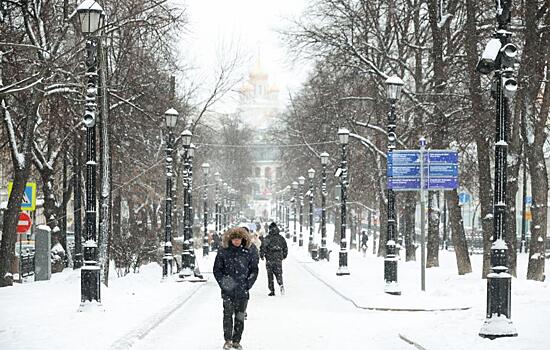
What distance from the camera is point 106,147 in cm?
2350

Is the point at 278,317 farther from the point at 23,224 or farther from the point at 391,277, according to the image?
the point at 23,224

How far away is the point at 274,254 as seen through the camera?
2377 cm

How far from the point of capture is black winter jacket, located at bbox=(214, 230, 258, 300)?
42.2ft

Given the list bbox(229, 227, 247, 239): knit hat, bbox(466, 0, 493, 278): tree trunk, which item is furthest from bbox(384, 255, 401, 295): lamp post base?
bbox(229, 227, 247, 239): knit hat

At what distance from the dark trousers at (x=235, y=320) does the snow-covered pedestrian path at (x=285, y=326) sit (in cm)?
49

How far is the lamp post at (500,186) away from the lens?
13.0 metres

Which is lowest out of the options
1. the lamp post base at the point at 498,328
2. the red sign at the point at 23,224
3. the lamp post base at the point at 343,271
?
the lamp post base at the point at 343,271

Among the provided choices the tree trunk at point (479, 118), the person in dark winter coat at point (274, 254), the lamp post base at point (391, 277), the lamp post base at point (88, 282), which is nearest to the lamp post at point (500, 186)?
the lamp post base at point (88, 282)

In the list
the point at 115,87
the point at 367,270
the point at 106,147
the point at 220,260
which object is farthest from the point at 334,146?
→ the point at 220,260

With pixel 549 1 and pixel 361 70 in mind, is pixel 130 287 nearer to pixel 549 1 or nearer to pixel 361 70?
pixel 361 70

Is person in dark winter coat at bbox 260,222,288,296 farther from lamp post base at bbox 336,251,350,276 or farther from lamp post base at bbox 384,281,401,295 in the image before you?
lamp post base at bbox 336,251,350,276

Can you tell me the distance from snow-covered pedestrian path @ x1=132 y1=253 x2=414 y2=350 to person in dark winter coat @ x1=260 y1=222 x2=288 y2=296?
20.5 inches

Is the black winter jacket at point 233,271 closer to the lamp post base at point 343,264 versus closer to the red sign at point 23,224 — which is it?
the red sign at point 23,224

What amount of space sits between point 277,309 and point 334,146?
34141mm
